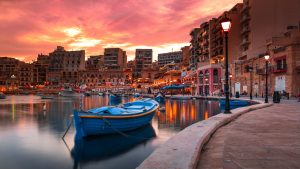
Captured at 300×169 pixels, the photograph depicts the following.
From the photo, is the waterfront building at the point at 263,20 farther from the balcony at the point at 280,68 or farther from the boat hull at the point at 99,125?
the boat hull at the point at 99,125

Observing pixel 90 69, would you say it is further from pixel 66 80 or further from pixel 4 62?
pixel 4 62

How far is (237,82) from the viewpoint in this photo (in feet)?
204

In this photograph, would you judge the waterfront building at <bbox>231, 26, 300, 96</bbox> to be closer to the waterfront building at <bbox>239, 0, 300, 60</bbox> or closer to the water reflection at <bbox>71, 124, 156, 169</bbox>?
the waterfront building at <bbox>239, 0, 300, 60</bbox>

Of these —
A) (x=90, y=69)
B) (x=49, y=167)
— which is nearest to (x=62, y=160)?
(x=49, y=167)

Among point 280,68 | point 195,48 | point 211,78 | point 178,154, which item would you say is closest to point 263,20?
point 280,68

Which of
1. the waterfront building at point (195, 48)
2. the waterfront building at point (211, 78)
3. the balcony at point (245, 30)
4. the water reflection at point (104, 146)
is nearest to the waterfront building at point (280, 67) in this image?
the balcony at point (245, 30)

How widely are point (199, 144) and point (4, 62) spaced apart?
221m

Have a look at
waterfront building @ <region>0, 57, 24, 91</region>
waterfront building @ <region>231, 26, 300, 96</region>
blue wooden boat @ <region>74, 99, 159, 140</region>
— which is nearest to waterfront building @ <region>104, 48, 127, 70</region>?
waterfront building @ <region>0, 57, 24, 91</region>

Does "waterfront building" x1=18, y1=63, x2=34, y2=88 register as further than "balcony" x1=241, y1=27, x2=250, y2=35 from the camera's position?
Yes

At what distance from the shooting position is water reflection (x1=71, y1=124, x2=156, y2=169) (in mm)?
12227

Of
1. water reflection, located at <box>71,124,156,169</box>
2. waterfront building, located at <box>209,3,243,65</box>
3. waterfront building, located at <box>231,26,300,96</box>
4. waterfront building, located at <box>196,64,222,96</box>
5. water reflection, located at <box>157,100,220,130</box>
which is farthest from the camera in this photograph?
waterfront building, located at <box>196,64,222,96</box>

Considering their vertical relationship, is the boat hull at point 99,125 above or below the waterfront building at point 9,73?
below

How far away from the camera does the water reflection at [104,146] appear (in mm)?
12227

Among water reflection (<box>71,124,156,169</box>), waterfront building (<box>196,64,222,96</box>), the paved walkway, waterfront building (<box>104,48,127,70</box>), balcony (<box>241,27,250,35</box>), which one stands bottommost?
water reflection (<box>71,124,156,169</box>)
